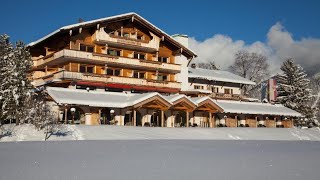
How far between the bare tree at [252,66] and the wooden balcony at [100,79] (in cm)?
3255

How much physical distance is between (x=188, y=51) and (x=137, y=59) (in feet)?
25.6

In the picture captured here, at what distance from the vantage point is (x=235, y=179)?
9.33m

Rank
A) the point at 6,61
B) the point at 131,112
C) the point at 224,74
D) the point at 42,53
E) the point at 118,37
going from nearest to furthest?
1. the point at 6,61
2. the point at 131,112
3. the point at 118,37
4. the point at 42,53
5. the point at 224,74

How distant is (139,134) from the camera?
2950 cm

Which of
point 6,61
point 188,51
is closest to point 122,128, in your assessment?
point 6,61

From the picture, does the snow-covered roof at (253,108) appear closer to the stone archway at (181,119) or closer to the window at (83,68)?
the stone archway at (181,119)

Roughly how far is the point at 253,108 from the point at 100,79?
20.3 metres

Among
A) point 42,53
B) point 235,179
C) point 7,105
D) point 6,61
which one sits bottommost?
point 235,179

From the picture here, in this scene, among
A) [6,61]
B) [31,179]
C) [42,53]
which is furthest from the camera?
[42,53]

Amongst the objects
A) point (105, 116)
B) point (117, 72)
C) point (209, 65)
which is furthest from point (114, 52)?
point (209, 65)

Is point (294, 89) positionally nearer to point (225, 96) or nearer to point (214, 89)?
point (225, 96)

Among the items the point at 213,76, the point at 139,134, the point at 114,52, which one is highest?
the point at 114,52

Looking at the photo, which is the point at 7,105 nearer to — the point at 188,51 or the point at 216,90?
the point at 188,51

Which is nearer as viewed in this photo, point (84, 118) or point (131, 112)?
point (84, 118)
